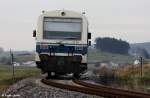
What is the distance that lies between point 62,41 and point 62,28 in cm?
75

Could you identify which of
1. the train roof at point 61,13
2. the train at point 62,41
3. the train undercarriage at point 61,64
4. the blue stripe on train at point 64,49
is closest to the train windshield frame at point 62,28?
the train at point 62,41

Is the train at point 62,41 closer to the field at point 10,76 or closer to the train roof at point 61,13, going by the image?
the train roof at point 61,13

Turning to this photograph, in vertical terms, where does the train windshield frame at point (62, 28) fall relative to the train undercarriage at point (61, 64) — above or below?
above

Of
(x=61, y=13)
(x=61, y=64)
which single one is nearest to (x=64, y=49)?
(x=61, y=64)

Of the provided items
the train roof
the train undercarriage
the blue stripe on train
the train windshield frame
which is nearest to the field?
the train undercarriage

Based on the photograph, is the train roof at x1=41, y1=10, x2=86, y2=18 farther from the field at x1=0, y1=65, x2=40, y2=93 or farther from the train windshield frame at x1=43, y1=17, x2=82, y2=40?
the field at x1=0, y1=65, x2=40, y2=93

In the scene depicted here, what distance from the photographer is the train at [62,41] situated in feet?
107

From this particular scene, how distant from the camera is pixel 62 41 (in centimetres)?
3281

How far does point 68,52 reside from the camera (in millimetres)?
32844

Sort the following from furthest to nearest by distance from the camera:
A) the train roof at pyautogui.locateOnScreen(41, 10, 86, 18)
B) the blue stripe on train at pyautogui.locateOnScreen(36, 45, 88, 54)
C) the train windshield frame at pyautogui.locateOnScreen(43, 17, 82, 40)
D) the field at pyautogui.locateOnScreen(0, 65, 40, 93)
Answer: the field at pyautogui.locateOnScreen(0, 65, 40, 93) < the train roof at pyautogui.locateOnScreen(41, 10, 86, 18) < the train windshield frame at pyautogui.locateOnScreen(43, 17, 82, 40) < the blue stripe on train at pyautogui.locateOnScreen(36, 45, 88, 54)

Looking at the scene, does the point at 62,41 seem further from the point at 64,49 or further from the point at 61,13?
the point at 61,13

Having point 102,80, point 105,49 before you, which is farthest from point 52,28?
point 105,49

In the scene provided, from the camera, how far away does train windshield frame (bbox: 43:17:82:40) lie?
108 feet

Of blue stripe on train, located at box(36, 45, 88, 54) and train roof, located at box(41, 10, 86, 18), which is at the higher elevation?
train roof, located at box(41, 10, 86, 18)
